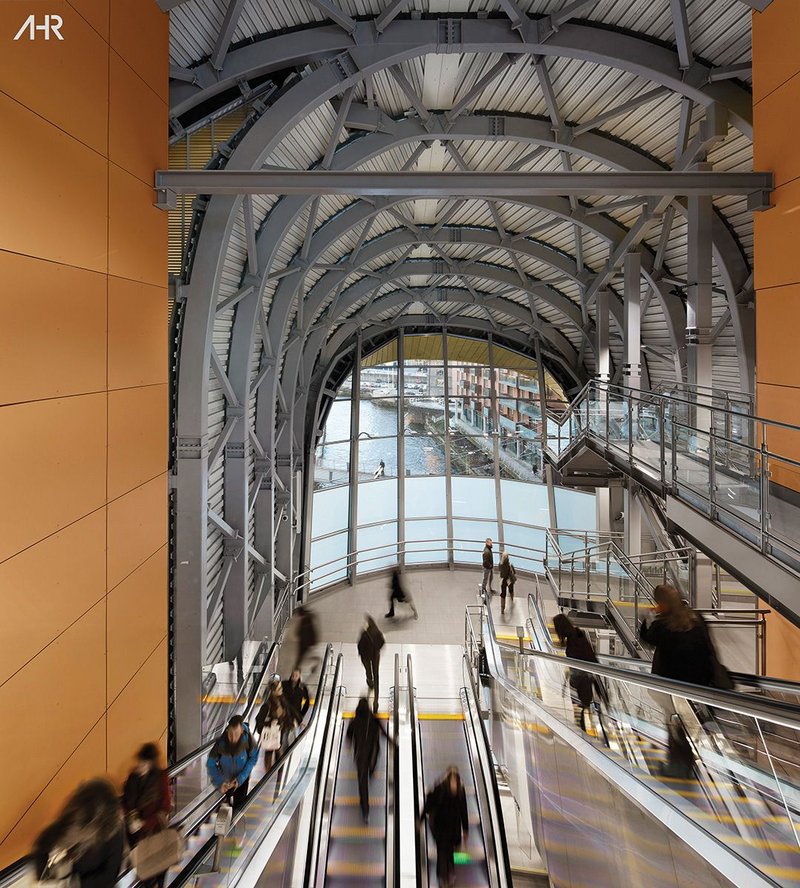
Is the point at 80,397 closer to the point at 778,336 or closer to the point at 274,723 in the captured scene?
the point at 274,723

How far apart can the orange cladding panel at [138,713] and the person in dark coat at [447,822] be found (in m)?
2.76

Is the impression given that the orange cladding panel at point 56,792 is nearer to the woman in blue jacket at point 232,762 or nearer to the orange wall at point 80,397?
the orange wall at point 80,397

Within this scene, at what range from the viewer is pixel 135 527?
5.73 m

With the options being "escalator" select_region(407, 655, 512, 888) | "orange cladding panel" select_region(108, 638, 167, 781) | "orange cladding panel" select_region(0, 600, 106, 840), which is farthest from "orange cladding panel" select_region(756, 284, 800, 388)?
"orange cladding panel" select_region(108, 638, 167, 781)

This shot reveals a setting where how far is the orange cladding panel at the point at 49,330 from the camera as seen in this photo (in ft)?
12.6

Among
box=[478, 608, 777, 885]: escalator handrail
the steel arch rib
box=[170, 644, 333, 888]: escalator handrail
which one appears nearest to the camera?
box=[478, 608, 777, 885]: escalator handrail

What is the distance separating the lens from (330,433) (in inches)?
969

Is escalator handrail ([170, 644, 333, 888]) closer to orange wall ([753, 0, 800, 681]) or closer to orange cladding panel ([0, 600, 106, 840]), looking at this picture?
orange cladding panel ([0, 600, 106, 840])

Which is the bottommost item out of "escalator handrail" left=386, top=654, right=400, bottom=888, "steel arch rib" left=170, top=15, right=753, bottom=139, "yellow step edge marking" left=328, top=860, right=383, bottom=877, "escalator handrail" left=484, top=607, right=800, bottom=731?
"yellow step edge marking" left=328, top=860, right=383, bottom=877

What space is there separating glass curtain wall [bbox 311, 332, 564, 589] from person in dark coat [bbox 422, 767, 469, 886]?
15861 mm

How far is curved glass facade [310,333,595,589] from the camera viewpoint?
23.1m

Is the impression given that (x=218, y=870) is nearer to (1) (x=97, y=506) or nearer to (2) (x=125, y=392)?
(1) (x=97, y=506)

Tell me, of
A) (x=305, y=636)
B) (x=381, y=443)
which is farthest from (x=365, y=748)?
(x=381, y=443)

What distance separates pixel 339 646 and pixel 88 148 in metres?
12.2
